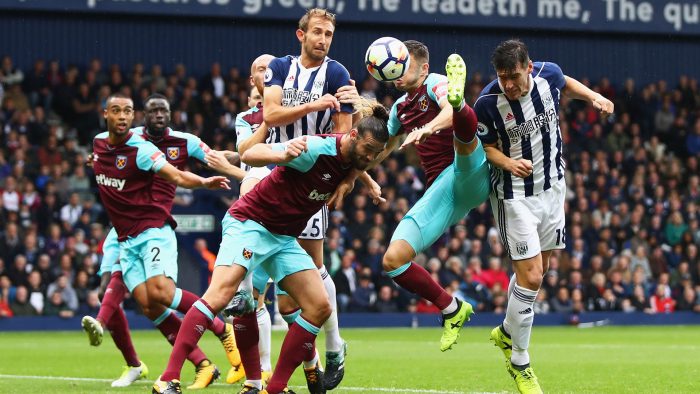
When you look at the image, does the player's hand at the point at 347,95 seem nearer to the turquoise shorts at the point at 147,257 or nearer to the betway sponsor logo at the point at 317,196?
the betway sponsor logo at the point at 317,196

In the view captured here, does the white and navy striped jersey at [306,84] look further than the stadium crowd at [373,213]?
No

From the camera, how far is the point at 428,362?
14.1 metres

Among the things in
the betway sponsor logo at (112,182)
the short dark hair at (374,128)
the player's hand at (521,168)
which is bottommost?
the betway sponsor logo at (112,182)

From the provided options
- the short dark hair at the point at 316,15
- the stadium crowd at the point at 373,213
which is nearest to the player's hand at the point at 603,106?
the short dark hair at the point at 316,15

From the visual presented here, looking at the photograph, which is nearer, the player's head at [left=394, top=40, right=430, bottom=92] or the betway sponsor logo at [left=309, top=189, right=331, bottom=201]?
the betway sponsor logo at [left=309, top=189, right=331, bottom=201]

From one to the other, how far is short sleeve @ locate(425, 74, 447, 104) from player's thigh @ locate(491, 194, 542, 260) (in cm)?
95

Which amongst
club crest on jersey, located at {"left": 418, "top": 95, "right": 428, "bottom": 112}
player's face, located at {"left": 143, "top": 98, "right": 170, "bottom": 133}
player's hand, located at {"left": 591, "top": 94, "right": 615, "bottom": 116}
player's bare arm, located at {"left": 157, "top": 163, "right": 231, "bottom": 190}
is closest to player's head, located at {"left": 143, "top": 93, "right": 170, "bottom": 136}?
player's face, located at {"left": 143, "top": 98, "right": 170, "bottom": 133}

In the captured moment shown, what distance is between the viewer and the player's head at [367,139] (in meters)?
8.27

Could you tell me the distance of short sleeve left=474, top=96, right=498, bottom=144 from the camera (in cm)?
909

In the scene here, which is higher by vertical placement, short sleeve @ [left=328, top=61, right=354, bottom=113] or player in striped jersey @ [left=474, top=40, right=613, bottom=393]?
short sleeve @ [left=328, top=61, right=354, bottom=113]

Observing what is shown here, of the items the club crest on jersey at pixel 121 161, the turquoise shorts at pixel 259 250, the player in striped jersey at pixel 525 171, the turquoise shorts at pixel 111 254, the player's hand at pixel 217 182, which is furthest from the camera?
the turquoise shorts at pixel 111 254

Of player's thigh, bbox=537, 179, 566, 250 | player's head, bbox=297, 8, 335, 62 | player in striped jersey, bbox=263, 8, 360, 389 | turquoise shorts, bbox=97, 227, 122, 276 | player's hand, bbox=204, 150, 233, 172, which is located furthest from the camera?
turquoise shorts, bbox=97, 227, 122, 276

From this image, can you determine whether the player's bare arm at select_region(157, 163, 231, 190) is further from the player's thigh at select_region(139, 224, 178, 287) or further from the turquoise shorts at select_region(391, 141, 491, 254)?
the turquoise shorts at select_region(391, 141, 491, 254)

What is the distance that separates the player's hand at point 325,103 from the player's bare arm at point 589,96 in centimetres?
178
